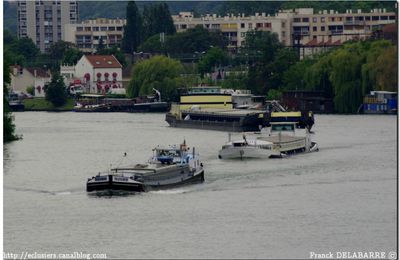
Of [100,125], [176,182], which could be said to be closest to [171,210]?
[176,182]

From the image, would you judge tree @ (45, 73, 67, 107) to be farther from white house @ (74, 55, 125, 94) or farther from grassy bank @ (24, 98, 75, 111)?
white house @ (74, 55, 125, 94)

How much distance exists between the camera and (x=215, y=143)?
188ft

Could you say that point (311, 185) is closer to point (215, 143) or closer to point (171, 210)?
point (171, 210)

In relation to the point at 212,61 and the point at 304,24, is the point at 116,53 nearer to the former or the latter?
the point at 212,61

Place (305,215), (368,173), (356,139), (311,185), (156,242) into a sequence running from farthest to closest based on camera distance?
(356,139), (368,173), (311,185), (305,215), (156,242)

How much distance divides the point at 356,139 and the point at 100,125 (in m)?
16.6

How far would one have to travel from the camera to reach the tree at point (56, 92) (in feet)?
308

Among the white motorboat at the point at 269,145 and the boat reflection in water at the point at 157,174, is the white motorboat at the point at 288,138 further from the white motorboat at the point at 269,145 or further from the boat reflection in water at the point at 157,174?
the boat reflection in water at the point at 157,174

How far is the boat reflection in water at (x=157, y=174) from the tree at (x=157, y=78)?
153 ft

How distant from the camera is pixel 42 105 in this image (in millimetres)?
94938

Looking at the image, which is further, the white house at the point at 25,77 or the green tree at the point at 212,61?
the green tree at the point at 212,61

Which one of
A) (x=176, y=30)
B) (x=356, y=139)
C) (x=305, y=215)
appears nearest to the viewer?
(x=305, y=215)

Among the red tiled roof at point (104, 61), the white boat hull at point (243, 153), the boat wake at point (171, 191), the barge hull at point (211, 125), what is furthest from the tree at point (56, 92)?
the boat wake at point (171, 191)

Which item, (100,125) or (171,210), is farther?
(100,125)
